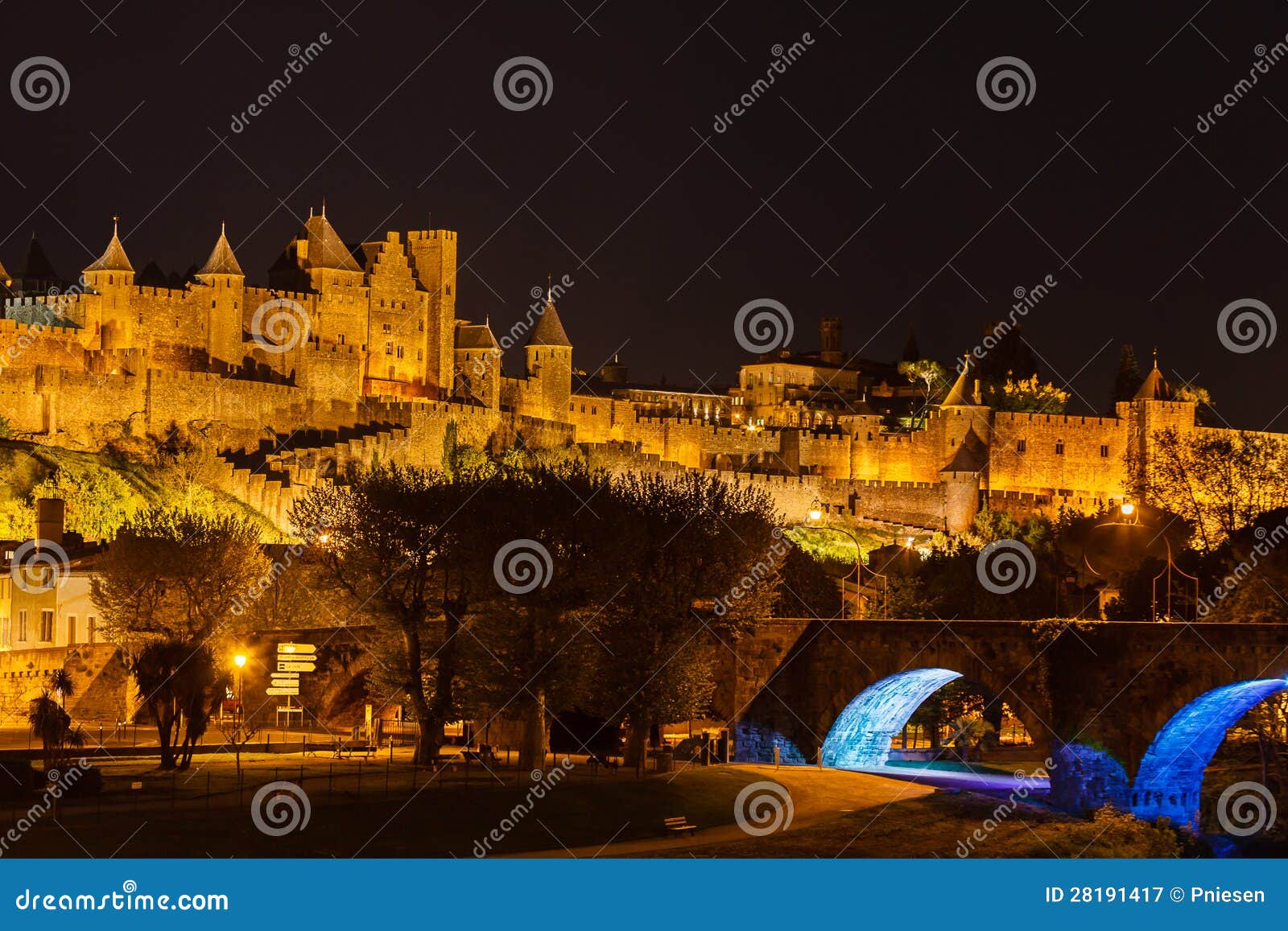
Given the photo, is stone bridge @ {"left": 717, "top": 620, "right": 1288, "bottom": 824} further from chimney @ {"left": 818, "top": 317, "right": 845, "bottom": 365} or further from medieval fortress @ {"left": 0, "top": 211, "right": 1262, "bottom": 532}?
chimney @ {"left": 818, "top": 317, "right": 845, "bottom": 365}

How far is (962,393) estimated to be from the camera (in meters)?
109

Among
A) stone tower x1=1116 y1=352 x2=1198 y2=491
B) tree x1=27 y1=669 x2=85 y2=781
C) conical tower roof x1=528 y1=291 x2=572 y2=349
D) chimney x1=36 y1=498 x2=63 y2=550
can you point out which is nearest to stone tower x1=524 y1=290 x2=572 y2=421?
conical tower roof x1=528 y1=291 x2=572 y2=349

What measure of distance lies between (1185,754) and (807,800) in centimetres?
1006

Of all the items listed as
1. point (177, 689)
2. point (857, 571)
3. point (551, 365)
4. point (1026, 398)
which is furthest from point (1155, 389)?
point (177, 689)

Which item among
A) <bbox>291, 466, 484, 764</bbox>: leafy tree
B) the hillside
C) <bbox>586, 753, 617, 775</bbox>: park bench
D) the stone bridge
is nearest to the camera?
the stone bridge

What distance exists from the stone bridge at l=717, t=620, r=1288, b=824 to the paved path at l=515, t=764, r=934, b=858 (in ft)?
8.68

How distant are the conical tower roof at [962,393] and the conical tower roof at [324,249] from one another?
3243 cm

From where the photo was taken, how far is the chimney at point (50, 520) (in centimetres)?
6831

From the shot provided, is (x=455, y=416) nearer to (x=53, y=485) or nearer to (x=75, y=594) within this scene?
(x=53, y=485)

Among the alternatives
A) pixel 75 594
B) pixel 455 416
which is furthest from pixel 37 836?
pixel 455 416

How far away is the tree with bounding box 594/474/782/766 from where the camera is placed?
49.4 m

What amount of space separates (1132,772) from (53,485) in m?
44.1

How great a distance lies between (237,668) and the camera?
5528cm

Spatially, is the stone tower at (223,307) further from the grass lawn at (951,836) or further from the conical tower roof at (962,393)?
the grass lawn at (951,836)
